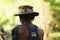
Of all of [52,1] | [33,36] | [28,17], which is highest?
[52,1]

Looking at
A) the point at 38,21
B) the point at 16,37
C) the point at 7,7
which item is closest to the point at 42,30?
the point at 38,21

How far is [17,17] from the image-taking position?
275 cm

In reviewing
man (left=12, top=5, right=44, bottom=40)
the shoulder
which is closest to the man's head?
man (left=12, top=5, right=44, bottom=40)

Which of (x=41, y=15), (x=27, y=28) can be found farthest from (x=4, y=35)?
(x=41, y=15)

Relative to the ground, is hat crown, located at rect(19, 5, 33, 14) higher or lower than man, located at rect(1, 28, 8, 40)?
higher

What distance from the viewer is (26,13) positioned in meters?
2.74

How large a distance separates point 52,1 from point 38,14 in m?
0.24

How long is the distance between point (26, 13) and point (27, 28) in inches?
7.0

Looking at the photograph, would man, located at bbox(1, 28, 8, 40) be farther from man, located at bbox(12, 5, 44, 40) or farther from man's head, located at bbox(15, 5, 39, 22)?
man's head, located at bbox(15, 5, 39, 22)

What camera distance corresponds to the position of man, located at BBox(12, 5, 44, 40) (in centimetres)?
272

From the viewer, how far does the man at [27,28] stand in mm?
2719

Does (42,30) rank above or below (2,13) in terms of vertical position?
below

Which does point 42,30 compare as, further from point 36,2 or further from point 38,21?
point 36,2

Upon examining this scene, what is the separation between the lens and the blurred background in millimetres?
2766
